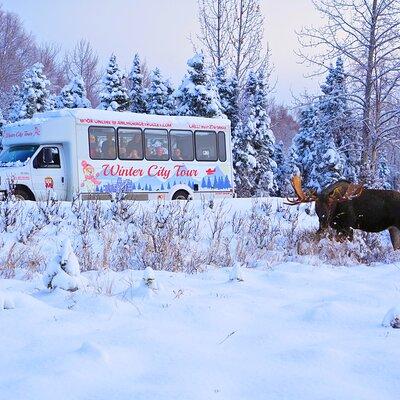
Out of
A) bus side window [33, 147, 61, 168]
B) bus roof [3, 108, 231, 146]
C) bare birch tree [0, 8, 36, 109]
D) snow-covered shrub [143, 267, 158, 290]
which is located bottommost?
snow-covered shrub [143, 267, 158, 290]

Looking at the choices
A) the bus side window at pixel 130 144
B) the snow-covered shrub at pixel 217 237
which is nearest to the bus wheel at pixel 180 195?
the bus side window at pixel 130 144

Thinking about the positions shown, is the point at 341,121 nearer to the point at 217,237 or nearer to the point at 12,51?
the point at 217,237

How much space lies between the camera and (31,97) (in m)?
33.1

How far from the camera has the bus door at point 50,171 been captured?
16.5 metres

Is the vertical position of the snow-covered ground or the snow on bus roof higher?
the snow on bus roof

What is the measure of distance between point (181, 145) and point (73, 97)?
699 inches

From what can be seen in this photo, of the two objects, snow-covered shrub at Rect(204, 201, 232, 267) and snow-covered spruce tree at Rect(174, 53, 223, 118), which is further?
snow-covered spruce tree at Rect(174, 53, 223, 118)

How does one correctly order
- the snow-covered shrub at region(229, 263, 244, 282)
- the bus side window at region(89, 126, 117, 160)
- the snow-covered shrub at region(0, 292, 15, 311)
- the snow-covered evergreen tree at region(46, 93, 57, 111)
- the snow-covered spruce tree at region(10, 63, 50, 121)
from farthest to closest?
the snow-covered evergreen tree at region(46, 93, 57, 111)
the snow-covered spruce tree at region(10, 63, 50, 121)
the bus side window at region(89, 126, 117, 160)
the snow-covered shrub at region(229, 263, 244, 282)
the snow-covered shrub at region(0, 292, 15, 311)

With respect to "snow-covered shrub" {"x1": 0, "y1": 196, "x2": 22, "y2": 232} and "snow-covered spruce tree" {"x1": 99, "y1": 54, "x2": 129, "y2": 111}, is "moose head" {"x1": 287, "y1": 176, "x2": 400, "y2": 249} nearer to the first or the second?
"snow-covered shrub" {"x1": 0, "y1": 196, "x2": 22, "y2": 232}

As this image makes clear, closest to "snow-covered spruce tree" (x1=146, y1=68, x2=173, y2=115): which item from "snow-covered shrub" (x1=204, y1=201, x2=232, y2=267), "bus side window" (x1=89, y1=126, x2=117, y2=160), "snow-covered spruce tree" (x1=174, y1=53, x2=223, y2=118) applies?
"snow-covered spruce tree" (x1=174, y1=53, x2=223, y2=118)

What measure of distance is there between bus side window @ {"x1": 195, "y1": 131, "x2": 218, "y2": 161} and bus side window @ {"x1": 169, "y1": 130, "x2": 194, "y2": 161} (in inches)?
11.6

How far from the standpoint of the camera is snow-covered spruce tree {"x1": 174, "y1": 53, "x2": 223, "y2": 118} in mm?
28984

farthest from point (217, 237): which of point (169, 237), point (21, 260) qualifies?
point (21, 260)

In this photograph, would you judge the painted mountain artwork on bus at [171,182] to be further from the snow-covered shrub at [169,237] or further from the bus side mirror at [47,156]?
the snow-covered shrub at [169,237]
